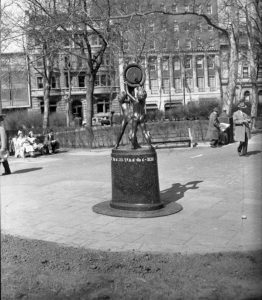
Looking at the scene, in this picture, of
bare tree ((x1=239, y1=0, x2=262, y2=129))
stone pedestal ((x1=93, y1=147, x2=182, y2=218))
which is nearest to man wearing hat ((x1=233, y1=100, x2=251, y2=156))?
stone pedestal ((x1=93, y1=147, x2=182, y2=218))

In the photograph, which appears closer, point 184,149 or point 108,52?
point 184,149

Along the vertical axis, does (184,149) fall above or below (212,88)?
below

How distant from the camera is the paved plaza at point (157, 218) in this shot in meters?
5.30

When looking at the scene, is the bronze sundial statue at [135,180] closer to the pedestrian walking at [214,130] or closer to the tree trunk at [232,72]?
the pedestrian walking at [214,130]

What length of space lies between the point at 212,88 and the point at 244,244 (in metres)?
74.4

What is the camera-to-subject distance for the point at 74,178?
10.8 meters

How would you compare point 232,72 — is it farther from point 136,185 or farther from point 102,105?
point 102,105

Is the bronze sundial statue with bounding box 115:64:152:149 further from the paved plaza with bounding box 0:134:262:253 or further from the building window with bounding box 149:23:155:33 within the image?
the building window with bounding box 149:23:155:33

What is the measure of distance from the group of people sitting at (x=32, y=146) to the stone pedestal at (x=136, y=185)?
11819 mm

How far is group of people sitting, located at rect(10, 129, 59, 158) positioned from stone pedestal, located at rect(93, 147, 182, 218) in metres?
11.8

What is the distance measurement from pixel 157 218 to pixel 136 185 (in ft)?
2.10

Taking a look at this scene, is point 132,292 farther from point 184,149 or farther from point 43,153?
point 43,153

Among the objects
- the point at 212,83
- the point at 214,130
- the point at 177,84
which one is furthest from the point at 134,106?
the point at 212,83

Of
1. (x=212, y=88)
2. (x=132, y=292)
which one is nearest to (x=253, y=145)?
(x=132, y=292)
